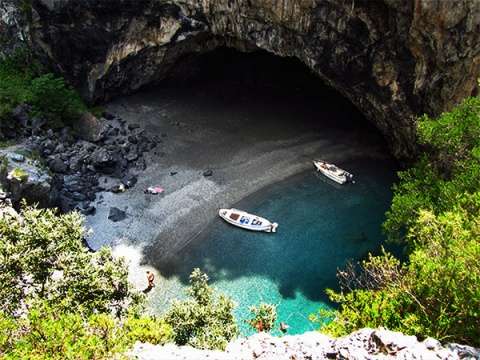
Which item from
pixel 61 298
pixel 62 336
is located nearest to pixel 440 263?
pixel 62 336

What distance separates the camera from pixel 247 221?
22500 millimetres

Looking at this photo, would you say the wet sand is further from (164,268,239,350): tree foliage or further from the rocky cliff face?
(164,268,239,350): tree foliage

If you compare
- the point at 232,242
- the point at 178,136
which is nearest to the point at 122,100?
the point at 178,136

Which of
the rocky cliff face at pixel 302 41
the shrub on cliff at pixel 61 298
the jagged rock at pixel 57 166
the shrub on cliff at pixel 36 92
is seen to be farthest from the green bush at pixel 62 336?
the shrub on cliff at pixel 36 92

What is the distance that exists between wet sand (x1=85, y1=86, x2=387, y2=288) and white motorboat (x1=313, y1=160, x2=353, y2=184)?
1.11m

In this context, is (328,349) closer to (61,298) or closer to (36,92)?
(61,298)

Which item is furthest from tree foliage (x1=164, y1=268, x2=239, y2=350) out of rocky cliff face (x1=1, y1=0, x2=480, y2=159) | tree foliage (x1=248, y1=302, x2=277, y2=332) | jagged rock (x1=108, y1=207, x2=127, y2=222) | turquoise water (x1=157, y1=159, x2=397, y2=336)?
rocky cliff face (x1=1, y1=0, x2=480, y2=159)

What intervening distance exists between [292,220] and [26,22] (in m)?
22.9

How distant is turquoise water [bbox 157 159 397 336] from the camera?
18.8 meters

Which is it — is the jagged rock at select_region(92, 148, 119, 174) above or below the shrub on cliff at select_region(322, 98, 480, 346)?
below

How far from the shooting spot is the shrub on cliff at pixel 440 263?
10.2 meters

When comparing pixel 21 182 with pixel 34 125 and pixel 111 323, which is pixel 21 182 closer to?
pixel 34 125

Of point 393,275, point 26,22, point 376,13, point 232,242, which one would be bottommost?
point 232,242

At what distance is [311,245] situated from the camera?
21.6 meters
